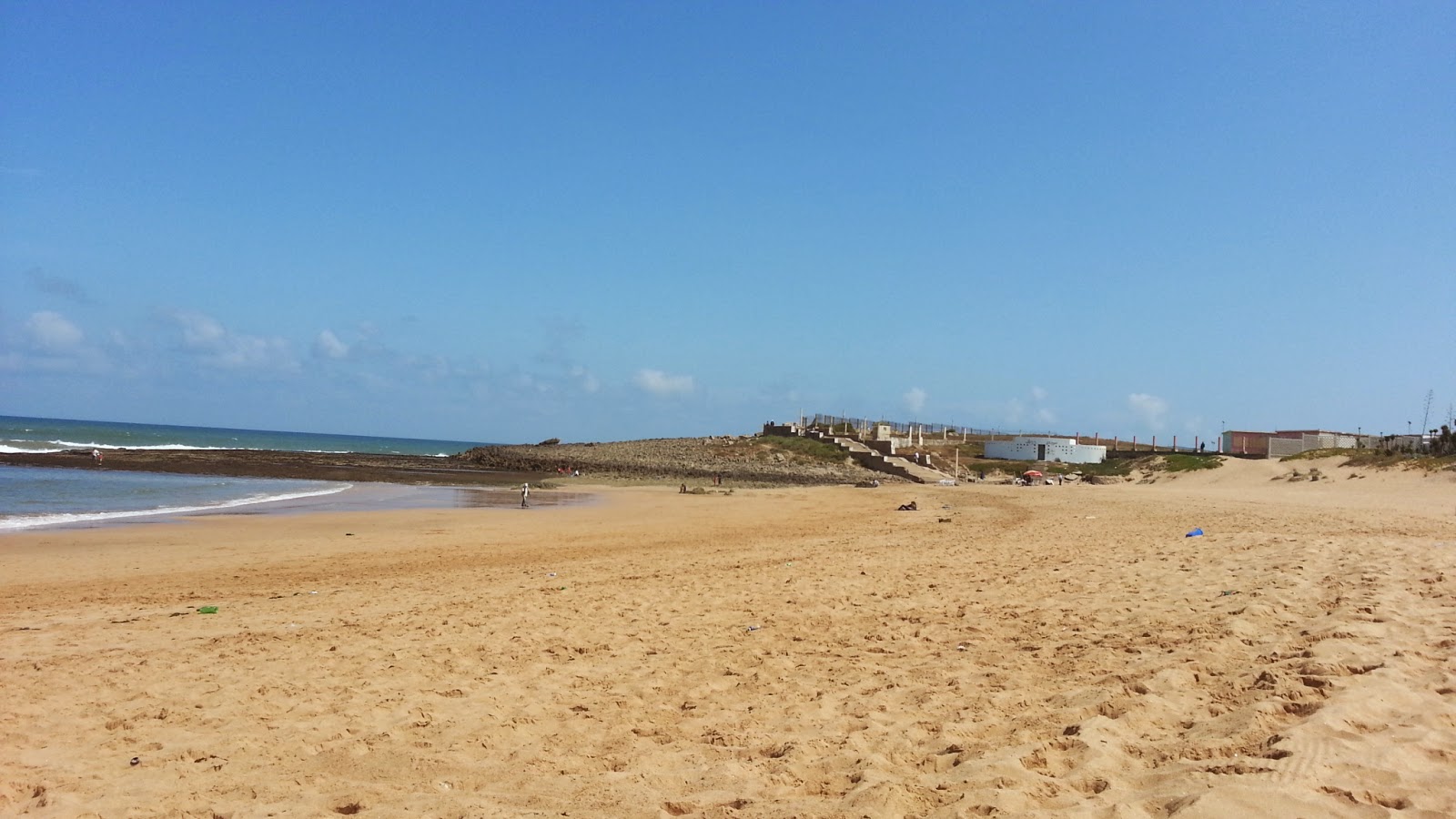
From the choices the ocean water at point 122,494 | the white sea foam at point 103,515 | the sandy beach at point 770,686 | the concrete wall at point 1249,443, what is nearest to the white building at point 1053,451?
the concrete wall at point 1249,443

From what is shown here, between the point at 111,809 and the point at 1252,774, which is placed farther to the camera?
the point at 111,809

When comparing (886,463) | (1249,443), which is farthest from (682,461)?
(1249,443)

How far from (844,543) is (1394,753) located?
12739 mm

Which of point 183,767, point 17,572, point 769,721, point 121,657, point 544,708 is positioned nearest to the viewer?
point 183,767

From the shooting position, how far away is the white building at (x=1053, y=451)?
178ft

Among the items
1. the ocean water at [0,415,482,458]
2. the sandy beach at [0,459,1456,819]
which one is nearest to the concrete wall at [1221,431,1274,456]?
the sandy beach at [0,459,1456,819]

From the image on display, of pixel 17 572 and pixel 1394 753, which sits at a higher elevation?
pixel 1394 753

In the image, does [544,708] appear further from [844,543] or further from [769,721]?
[844,543]

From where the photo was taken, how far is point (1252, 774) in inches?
163

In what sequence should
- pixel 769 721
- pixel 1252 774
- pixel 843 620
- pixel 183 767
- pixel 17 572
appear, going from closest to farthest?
pixel 1252 774, pixel 183 767, pixel 769 721, pixel 843 620, pixel 17 572

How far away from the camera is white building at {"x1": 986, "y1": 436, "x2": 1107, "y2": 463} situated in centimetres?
5419

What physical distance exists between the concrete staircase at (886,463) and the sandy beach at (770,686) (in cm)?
3297

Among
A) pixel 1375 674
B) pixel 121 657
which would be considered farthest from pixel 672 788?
pixel 121 657

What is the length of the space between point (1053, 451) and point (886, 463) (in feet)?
36.0
